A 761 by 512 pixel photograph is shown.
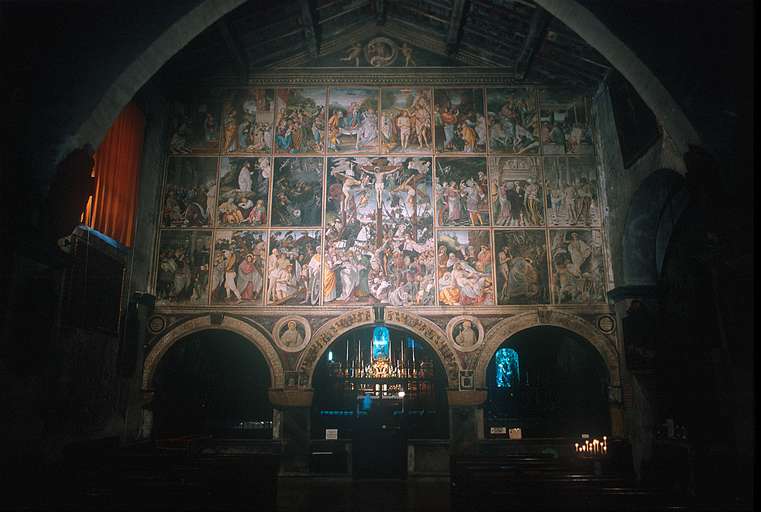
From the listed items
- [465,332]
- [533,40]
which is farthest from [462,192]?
[533,40]

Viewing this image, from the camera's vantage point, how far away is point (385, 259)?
15.3m

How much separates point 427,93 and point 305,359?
8133 mm

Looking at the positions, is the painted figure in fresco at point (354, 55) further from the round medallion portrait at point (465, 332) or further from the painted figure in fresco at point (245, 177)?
the round medallion portrait at point (465, 332)

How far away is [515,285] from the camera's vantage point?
15148 mm

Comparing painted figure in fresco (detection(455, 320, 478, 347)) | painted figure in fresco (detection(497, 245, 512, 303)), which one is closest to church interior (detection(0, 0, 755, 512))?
painted figure in fresco (detection(497, 245, 512, 303))

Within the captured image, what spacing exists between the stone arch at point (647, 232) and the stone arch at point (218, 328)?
29.6 feet

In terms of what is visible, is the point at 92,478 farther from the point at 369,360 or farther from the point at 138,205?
the point at 369,360

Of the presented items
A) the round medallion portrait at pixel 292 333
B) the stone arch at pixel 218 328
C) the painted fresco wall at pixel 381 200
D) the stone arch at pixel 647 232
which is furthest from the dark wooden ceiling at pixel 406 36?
the round medallion portrait at pixel 292 333

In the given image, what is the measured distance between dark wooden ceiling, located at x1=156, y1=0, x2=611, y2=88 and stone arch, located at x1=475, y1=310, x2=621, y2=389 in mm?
6500

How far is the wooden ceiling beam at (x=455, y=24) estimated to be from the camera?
1485cm

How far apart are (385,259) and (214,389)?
6.84 meters

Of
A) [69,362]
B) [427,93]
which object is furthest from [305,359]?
[427,93]

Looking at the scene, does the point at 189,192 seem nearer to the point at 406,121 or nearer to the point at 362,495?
the point at 406,121

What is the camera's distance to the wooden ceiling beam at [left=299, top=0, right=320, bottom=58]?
15.0m
